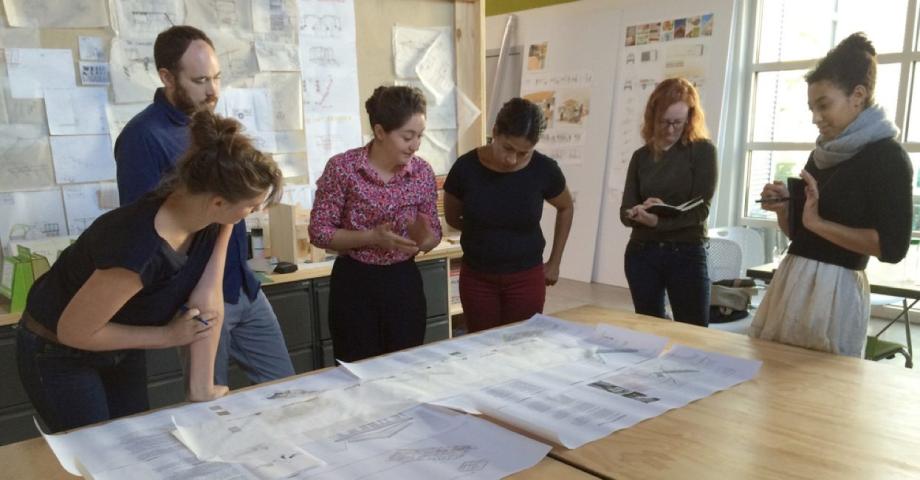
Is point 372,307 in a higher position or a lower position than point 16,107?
lower

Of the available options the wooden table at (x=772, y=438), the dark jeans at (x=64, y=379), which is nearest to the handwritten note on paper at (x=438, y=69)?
the dark jeans at (x=64, y=379)

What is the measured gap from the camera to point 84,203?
2.63 metres

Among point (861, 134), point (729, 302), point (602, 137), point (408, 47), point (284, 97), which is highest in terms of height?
point (408, 47)

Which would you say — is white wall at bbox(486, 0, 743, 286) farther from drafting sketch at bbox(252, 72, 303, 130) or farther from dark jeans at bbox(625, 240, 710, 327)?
drafting sketch at bbox(252, 72, 303, 130)

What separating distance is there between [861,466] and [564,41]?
16.7 feet

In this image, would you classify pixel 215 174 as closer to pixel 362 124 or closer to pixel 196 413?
pixel 196 413

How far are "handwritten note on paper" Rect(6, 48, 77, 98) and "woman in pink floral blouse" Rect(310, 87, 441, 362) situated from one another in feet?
4.14

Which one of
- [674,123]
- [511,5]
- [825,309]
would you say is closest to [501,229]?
[674,123]

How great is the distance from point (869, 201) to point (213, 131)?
5.21 ft

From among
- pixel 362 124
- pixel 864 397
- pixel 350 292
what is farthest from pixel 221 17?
pixel 864 397

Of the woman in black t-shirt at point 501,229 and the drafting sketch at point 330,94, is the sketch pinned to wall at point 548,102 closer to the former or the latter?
the drafting sketch at point 330,94

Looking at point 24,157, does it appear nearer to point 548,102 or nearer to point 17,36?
point 17,36

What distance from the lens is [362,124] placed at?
3.31 metres

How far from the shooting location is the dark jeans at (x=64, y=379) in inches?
55.4
